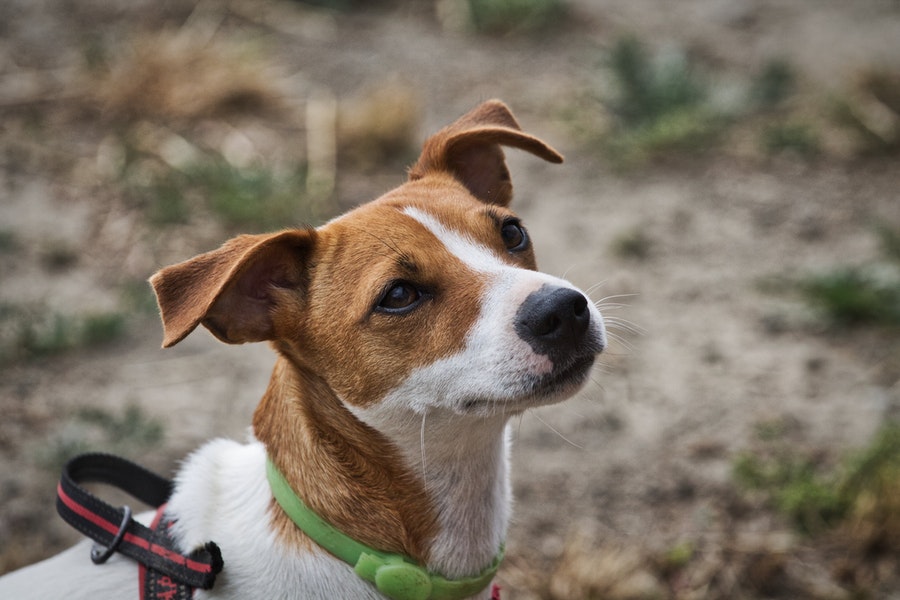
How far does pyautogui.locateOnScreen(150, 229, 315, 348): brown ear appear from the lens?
2.21 m

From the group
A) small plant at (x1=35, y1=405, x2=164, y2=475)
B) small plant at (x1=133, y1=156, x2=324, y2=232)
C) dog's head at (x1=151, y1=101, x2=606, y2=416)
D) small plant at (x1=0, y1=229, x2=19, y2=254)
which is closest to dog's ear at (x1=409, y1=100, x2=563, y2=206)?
dog's head at (x1=151, y1=101, x2=606, y2=416)

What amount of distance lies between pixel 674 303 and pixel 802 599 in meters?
2.16

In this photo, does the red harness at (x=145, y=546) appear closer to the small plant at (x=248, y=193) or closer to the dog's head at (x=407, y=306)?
the dog's head at (x=407, y=306)

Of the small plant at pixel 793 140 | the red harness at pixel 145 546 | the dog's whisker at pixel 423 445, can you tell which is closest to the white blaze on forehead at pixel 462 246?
the dog's whisker at pixel 423 445

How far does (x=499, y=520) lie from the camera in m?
2.59

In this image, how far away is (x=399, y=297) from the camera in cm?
243

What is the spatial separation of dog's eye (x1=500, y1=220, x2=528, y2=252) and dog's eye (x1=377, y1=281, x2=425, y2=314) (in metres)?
0.41

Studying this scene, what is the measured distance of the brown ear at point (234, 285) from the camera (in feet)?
7.25

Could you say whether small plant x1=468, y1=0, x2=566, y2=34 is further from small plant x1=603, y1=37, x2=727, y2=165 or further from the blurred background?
small plant x1=603, y1=37, x2=727, y2=165

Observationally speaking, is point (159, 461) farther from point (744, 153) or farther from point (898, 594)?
point (744, 153)

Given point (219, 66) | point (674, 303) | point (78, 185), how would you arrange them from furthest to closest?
point (219, 66) < point (78, 185) < point (674, 303)

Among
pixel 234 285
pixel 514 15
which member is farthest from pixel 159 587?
pixel 514 15

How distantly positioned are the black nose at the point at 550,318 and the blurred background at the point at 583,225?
1.59 metres

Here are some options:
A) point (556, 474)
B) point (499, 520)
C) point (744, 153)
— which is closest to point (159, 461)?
point (556, 474)
